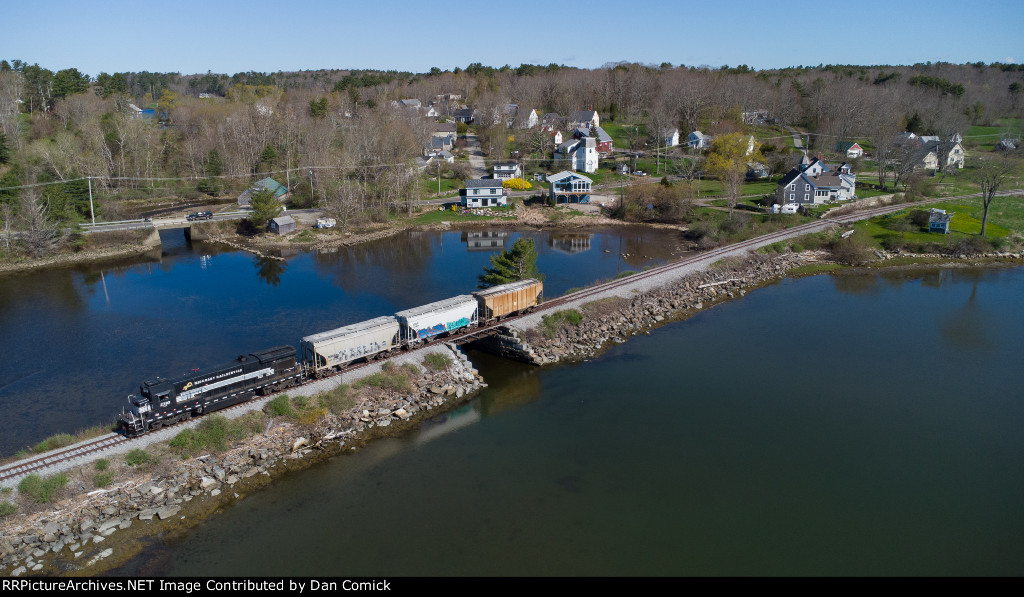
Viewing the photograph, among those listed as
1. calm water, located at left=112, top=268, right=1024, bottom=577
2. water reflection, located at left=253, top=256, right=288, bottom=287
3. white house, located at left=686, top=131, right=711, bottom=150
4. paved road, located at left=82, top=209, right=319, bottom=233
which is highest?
white house, located at left=686, top=131, right=711, bottom=150

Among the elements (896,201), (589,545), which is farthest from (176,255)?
(896,201)

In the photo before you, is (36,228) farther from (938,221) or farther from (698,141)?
(698,141)

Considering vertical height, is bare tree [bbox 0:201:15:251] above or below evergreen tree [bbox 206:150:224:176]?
below

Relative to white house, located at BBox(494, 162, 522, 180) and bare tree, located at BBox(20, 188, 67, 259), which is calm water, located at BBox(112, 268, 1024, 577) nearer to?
bare tree, located at BBox(20, 188, 67, 259)

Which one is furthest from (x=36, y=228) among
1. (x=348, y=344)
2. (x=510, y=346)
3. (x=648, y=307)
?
(x=648, y=307)

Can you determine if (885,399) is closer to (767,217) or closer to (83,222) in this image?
(767,217)

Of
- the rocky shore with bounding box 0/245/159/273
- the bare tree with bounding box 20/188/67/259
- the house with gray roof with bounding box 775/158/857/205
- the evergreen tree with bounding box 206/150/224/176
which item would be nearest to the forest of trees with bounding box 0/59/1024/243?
the evergreen tree with bounding box 206/150/224/176
